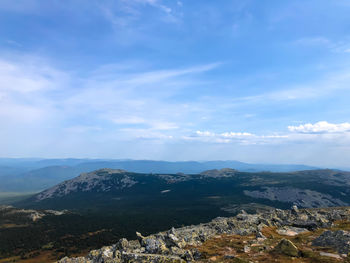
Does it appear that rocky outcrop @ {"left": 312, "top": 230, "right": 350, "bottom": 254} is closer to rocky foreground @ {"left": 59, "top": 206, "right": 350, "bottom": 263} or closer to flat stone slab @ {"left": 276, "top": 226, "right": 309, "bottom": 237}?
rocky foreground @ {"left": 59, "top": 206, "right": 350, "bottom": 263}

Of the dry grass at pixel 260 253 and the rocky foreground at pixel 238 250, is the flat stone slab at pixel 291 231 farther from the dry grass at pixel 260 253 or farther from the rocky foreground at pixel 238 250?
the dry grass at pixel 260 253

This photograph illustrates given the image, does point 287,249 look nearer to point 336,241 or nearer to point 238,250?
point 238,250

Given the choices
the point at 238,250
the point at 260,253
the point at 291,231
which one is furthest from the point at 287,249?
the point at 291,231

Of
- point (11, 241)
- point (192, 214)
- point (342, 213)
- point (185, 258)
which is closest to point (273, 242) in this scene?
point (185, 258)

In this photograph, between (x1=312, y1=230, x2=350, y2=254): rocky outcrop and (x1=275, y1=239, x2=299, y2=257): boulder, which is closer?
(x1=275, y1=239, x2=299, y2=257): boulder

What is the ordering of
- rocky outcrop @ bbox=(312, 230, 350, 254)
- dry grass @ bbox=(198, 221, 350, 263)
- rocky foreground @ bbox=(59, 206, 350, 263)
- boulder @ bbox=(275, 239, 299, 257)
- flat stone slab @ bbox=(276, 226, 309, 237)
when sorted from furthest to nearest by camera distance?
flat stone slab @ bbox=(276, 226, 309, 237)
rocky outcrop @ bbox=(312, 230, 350, 254)
boulder @ bbox=(275, 239, 299, 257)
rocky foreground @ bbox=(59, 206, 350, 263)
dry grass @ bbox=(198, 221, 350, 263)

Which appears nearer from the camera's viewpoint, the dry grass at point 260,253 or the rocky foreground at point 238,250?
the dry grass at point 260,253

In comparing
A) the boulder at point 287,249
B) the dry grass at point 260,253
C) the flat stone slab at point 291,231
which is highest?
the boulder at point 287,249

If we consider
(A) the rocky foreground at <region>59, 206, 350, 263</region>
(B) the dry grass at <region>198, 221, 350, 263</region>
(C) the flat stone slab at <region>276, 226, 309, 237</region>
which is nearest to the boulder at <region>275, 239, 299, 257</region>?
(A) the rocky foreground at <region>59, 206, 350, 263</region>

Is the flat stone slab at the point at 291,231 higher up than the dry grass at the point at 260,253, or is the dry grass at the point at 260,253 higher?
the dry grass at the point at 260,253

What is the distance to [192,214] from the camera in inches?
7761

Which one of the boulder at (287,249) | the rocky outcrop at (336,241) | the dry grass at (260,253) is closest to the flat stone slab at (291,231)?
the dry grass at (260,253)

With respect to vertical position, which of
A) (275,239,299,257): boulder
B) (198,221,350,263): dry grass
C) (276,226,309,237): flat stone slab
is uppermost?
(275,239,299,257): boulder

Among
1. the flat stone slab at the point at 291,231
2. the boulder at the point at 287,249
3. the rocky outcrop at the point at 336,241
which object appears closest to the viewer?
the boulder at the point at 287,249
